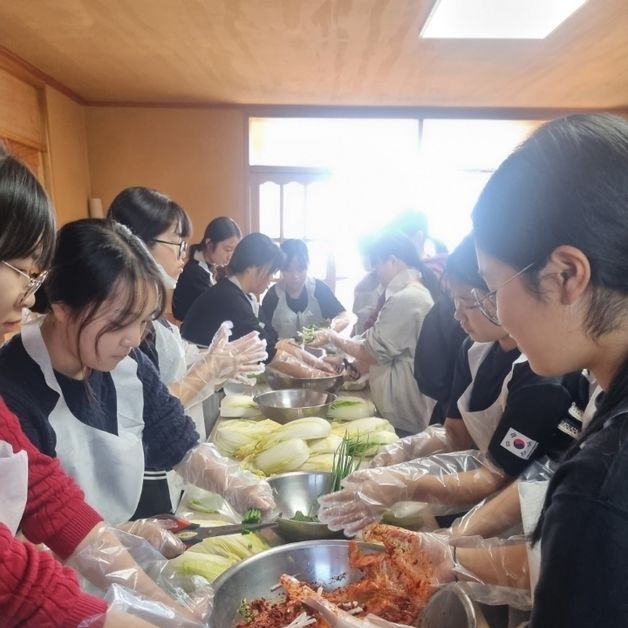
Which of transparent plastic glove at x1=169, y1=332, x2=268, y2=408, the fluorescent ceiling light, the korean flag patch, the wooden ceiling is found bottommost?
transparent plastic glove at x1=169, y1=332, x2=268, y2=408

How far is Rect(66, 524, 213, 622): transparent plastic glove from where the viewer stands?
40.9 inches

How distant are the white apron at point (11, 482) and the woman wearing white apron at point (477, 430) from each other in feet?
2.43

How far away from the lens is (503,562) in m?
1.18

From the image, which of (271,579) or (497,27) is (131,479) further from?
(497,27)

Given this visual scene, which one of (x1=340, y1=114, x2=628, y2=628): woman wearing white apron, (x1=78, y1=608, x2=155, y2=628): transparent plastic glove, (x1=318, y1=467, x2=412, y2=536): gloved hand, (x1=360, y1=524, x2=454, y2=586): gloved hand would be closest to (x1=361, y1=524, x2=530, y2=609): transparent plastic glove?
(x1=360, y1=524, x2=454, y2=586): gloved hand

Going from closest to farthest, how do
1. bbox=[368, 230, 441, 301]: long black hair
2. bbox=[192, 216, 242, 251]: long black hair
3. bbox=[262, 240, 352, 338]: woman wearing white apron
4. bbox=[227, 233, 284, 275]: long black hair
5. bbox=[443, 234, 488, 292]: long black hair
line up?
1. bbox=[443, 234, 488, 292]: long black hair
2. bbox=[368, 230, 441, 301]: long black hair
3. bbox=[227, 233, 284, 275]: long black hair
4. bbox=[192, 216, 242, 251]: long black hair
5. bbox=[262, 240, 352, 338]: woman wearing white apron

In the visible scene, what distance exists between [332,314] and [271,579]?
376 cm

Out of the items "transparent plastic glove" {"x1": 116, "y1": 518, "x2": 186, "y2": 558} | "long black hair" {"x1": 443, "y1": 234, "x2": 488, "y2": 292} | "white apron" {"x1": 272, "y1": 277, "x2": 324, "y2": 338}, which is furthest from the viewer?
"white apron" {"x1": 272, "y1": 277, "x2": 324, "y2": 338}

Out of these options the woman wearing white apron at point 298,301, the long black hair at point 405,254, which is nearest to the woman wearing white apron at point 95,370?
the long black hair at point 405,254

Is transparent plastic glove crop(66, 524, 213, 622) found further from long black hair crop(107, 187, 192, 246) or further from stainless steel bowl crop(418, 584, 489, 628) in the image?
long black hair crop(107, 187, 192, 246)

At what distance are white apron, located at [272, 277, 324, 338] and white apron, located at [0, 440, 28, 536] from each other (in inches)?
149

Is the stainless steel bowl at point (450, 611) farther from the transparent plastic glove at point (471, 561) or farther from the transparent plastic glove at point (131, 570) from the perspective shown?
the transparent plastic glove at point (131, 570)

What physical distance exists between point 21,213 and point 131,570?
743mm

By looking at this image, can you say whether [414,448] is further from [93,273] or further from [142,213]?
[142,213]
